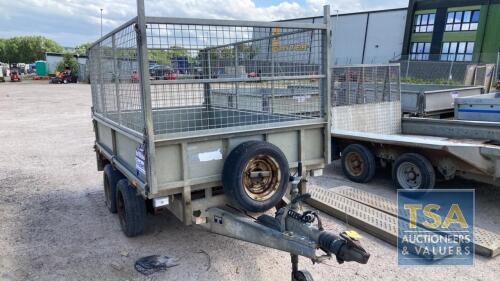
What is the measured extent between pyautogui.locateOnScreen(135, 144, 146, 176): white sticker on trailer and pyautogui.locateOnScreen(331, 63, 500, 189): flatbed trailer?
3.68 m

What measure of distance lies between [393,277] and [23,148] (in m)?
8.82

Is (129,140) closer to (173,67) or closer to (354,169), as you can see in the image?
(173,67)

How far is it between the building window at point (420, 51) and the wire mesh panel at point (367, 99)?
2791cm

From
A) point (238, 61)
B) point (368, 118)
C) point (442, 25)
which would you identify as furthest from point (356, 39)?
point (238, 61)

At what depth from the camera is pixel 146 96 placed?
307cm

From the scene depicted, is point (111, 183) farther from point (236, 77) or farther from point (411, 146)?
point (411, 146)

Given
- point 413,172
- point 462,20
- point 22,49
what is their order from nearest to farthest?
point 413,172 → point 462,20 → point 22,49

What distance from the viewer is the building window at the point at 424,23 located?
105 feet

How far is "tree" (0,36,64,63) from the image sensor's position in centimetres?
7569

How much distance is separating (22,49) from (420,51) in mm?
72604

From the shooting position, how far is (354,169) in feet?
21.4

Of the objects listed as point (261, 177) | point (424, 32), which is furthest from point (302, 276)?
point (424, 32)

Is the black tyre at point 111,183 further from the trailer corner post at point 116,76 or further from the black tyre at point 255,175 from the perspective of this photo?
the black tyre at point 255,175

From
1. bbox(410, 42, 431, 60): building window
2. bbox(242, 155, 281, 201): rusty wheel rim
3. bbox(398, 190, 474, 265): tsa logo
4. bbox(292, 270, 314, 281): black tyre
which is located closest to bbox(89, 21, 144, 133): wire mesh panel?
bbox(242, 155, 281, 201): rusty wheel rim
